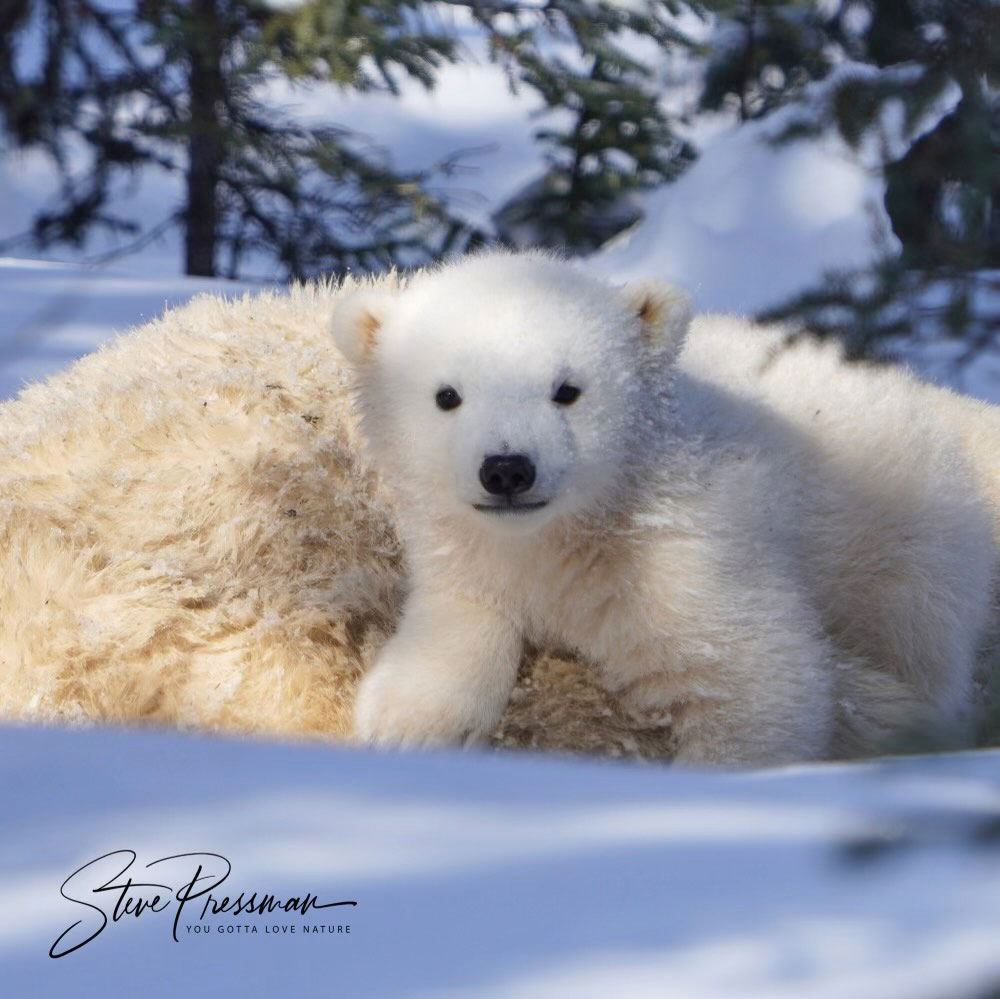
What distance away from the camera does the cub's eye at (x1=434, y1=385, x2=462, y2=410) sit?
243 cm

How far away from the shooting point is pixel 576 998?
3.12 feet

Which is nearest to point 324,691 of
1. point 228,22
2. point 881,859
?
point 881,859

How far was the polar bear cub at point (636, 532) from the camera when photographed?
7.83ft

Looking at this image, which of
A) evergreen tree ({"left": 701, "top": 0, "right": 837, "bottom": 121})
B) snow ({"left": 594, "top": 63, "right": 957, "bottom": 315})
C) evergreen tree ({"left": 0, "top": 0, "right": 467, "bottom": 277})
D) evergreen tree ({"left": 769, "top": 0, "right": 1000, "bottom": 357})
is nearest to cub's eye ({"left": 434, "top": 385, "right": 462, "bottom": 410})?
evergreen tree ({"left": 769, "top": 0, "right": 1000, "bottom": 357})

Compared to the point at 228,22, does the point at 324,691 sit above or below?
below

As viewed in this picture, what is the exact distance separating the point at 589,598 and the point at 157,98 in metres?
5.35

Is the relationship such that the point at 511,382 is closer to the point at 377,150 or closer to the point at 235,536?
the point at 235,536

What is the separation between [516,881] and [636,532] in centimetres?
140

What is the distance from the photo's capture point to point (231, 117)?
6754 millimetres

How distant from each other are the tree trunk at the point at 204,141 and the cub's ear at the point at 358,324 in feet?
13.4

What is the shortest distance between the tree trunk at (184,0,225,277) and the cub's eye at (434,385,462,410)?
438 cm

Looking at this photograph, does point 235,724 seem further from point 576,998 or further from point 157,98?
point 157,98

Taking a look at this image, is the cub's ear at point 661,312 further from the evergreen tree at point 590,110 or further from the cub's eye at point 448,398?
the evergreen tree at point 590,110

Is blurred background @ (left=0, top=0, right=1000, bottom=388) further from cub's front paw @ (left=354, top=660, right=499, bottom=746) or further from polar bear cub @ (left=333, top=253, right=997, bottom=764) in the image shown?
cub's front paw @ (left=354, top=660, right=499, bottom=746)
